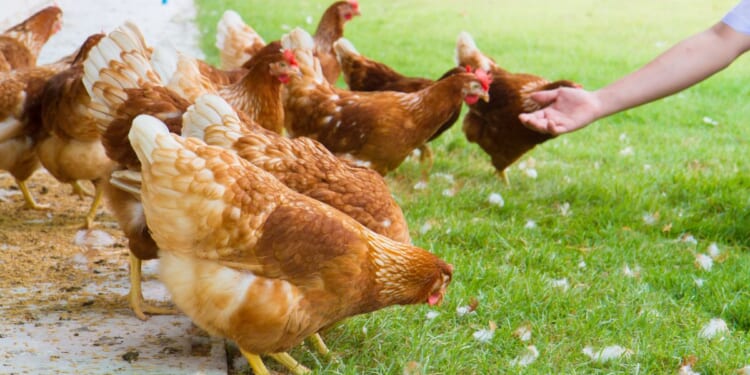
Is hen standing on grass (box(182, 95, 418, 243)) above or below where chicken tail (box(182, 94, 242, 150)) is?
below

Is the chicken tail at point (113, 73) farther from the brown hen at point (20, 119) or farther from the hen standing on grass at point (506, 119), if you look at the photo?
the hen standing on grass at point (506, 119)

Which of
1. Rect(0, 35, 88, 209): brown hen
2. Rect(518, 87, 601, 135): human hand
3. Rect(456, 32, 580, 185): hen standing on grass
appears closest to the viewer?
Rect(518, 87, 601, 135): human hand

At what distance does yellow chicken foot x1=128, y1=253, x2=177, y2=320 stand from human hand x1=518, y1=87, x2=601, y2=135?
1852 millimetres

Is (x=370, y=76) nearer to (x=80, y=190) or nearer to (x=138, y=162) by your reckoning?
(x=80, y=190)

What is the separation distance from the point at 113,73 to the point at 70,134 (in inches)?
Result: 36.9

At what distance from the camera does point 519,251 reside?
427cm

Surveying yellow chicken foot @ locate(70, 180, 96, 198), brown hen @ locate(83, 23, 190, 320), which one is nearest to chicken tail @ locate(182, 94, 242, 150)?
brown hen @ locate(83, 23, 190, 320)

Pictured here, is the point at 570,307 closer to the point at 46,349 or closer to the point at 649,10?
the point at 46,349

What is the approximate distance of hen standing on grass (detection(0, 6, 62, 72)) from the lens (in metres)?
5.73

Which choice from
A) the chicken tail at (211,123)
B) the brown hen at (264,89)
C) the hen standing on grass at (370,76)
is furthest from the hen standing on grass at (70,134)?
the hen standing on grass at (370,76)

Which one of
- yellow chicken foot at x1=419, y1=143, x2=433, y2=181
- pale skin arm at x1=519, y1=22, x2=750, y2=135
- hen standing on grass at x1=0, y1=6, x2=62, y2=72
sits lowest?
yellow chicken foot at x1=419, y1=143, x2=433, y2=181

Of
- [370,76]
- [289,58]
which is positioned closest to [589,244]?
[289,58]

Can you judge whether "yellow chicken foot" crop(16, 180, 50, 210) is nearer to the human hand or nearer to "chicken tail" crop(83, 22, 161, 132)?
"chicken tail" crop(83, 22, 161, 132)

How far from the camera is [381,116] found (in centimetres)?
464
